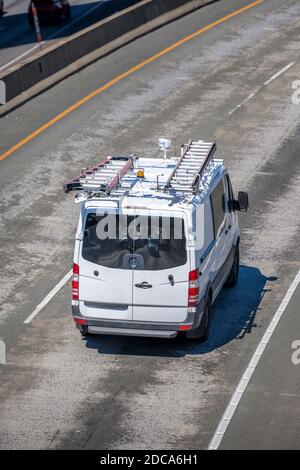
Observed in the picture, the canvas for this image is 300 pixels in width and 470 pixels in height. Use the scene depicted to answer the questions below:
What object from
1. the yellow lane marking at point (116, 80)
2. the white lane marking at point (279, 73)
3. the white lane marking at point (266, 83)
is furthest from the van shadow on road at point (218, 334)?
the white lane marking at point (279, 73)

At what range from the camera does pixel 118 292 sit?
18359 mm

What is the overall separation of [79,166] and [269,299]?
28.9 feet

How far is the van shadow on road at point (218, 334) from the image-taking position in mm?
18969

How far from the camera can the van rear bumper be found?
18453 mm

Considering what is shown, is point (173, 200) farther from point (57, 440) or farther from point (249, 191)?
point (249, 191)

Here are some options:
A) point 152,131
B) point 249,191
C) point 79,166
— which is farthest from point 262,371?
point 152,131

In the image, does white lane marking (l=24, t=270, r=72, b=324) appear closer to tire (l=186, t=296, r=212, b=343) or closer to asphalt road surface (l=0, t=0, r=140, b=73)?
tire (l=186, t=296, r=212, b=343)

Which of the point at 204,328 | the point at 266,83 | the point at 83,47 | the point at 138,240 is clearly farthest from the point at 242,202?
the point at 83,47

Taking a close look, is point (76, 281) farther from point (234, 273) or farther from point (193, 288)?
point (234, 273)

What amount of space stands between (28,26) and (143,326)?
33.5 metres

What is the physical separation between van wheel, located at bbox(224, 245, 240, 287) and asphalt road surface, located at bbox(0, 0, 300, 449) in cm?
15

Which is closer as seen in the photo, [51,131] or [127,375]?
[127,375]

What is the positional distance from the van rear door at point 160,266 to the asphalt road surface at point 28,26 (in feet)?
81.4

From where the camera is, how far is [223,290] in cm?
2152
